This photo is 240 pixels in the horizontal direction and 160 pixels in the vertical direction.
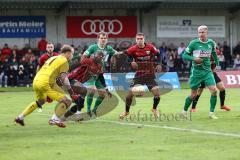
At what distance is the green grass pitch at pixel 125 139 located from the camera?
33.9 feet

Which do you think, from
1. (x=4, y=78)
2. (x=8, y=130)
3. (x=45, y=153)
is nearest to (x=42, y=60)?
(x=8, y=130)

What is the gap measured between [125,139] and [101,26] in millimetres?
32509

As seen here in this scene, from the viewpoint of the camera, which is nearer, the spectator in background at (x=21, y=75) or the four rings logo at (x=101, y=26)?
the spectator in background at (x=21, y=75)

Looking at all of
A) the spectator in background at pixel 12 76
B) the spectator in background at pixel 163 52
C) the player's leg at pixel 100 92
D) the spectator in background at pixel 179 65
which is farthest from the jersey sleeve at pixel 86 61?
the spectator in background at pixel 179 65

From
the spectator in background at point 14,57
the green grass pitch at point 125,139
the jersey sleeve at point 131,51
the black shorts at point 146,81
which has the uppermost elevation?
the spectator in background at point 14,57

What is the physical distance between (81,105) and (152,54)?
226cm

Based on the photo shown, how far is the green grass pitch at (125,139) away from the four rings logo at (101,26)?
26.2 meters

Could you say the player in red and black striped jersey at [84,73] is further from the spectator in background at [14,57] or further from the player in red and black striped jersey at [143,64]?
the spectator in background at [14,57]

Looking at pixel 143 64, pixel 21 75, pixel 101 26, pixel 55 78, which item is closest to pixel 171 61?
pixel 101 26

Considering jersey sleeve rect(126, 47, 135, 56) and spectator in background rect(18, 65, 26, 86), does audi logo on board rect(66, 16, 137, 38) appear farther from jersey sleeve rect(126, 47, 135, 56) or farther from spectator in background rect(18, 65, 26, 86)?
jersey sleeve rect(126, 47, 135, 56)

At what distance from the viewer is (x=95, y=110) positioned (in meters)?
17.9

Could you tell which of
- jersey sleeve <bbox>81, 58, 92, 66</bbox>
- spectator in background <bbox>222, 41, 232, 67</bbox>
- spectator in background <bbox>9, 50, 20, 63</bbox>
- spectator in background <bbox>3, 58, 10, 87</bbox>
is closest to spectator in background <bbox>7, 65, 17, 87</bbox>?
spectator in background <bbox>3, 58, 10, 87</bbox>

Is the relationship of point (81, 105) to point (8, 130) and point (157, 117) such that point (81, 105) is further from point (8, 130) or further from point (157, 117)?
point (8, 130)

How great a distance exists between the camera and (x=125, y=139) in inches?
488
